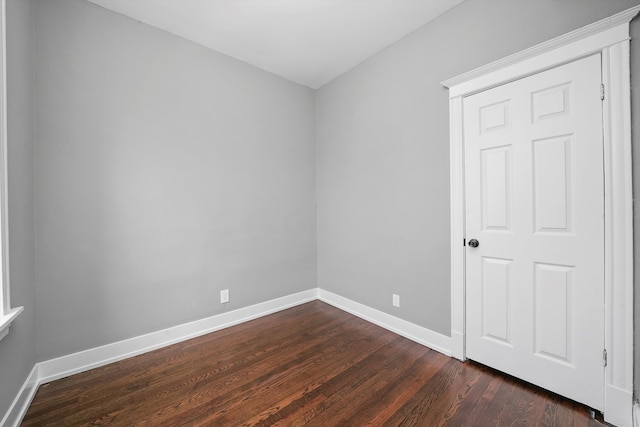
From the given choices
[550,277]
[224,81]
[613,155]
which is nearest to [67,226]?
[224,81]

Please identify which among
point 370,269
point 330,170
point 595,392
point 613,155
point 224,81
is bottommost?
point 595,392

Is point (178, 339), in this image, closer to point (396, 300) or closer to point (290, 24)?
point (396, 300)

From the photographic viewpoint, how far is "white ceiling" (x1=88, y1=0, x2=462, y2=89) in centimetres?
208

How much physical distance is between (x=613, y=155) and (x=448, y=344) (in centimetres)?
171

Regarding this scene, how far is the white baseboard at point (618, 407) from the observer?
1.38 meters

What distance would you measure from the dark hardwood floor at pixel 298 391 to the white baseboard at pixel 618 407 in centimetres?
10

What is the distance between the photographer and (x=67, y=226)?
1.94 meters

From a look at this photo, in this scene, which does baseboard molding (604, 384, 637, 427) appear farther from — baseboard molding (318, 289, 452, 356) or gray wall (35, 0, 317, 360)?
gray wall (35, 0, 317, 360)

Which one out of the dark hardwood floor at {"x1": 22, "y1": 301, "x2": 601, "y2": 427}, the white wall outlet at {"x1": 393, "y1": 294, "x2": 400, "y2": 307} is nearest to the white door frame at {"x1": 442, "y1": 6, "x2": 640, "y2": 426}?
the dark hardwood floor at {"x1": 22, "y1": 301, "x2": 601, "y2": 427}

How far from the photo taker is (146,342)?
2.25m

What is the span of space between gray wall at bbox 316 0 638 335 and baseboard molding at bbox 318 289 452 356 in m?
0.07

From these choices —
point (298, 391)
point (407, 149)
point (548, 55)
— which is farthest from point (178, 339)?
point (548, 55)

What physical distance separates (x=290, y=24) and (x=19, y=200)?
243 centimetres

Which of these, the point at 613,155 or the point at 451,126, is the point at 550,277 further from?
the point at 451,126
